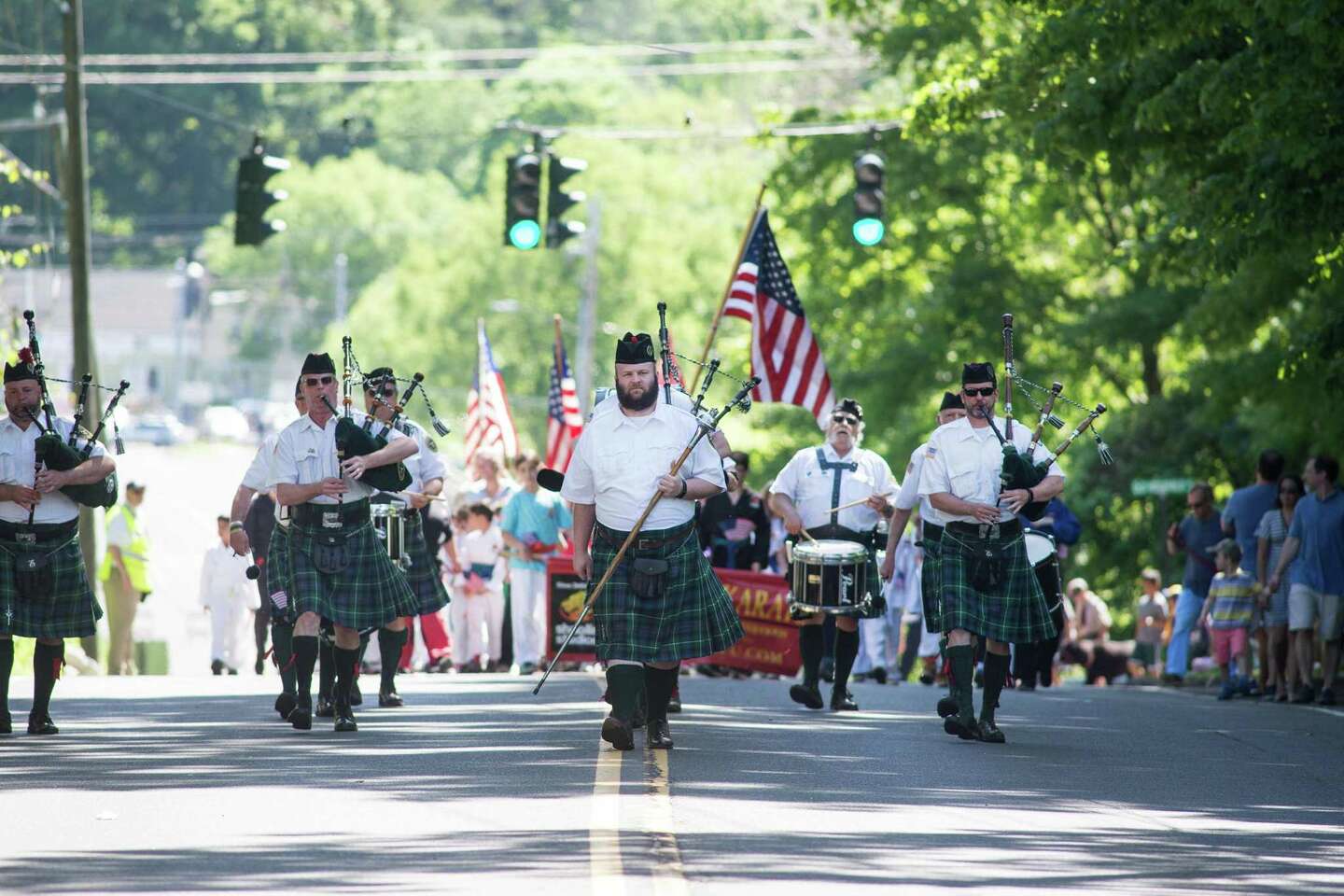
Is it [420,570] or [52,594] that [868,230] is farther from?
[52,594]

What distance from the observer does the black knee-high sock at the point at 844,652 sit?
1628 centimetres

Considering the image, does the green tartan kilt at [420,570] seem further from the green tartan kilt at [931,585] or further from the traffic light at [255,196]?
the traffic light at [255,196]

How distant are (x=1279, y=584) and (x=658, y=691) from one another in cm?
766

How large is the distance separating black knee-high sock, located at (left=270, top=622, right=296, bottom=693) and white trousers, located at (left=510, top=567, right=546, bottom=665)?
706 cm

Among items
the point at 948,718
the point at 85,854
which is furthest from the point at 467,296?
the point at 85,854

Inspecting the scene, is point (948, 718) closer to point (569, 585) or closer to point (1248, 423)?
point (569, 585)

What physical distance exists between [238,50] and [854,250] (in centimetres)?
6292

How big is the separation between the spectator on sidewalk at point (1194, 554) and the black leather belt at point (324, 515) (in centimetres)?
974

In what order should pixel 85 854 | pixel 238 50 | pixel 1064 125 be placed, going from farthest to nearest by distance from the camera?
pixel 238 50 → pixel 1064 125 → pixel 85 854

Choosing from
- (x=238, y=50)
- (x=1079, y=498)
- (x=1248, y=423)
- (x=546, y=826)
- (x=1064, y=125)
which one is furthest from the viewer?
(x=238, y=50)

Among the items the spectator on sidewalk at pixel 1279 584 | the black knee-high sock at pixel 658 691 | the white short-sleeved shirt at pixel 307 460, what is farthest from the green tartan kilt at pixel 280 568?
the spectator on sidewalk at pixel 1279 584

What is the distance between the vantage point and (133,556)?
991 inches

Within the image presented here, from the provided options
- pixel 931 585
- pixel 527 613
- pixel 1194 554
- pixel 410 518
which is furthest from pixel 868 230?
pixel 931 585

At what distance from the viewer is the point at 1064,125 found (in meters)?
20.2
